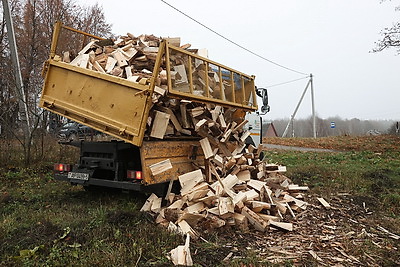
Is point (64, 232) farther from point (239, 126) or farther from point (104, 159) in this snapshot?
point (239, 126)

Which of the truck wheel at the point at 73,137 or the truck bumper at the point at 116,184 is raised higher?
the truck wheel at the point at 73,137

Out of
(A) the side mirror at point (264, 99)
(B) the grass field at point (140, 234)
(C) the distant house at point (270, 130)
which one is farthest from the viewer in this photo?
(C) the distant house at point (270, 130)

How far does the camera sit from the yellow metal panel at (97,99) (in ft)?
15.2

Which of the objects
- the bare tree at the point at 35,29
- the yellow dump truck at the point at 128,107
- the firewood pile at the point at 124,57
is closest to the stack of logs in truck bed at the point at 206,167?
the firewood pile at the point at 124,57

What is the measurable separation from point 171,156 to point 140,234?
5.15ft

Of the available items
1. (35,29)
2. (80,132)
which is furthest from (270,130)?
(80,132)

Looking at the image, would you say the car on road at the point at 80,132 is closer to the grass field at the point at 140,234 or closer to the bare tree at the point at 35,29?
the grass field at the point at 140,234

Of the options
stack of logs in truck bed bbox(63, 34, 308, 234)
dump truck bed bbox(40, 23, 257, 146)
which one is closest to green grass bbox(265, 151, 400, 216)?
stack of logs in truck bed bbox(63, 34, 308, 234)

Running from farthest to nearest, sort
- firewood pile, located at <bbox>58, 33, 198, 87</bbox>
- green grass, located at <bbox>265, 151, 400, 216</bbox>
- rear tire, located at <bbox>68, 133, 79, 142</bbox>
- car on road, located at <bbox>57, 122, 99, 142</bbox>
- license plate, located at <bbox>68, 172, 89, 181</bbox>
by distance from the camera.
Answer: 1. green grass, located at <bbox>265, 151, 400, 216</bbox>
2. rear tire, located at <bbox>68, 133, 79, 142</bbox>
3. car on road, located at <bbox>57, 122, 99, 142</bbox>
4. license plate, located at <bbox>68, 172, 89, 181</bbox>
5. firewood pile, located at <bbox>58, 33, 198, 87</bbox>

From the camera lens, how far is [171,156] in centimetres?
530

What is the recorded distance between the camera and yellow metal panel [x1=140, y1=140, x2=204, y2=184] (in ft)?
15.7

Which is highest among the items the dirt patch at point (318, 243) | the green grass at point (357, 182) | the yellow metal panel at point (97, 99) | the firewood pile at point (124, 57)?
the firewood pile at point (124, 57)

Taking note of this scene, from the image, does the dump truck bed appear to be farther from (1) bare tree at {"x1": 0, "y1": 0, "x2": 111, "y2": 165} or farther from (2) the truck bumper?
(1) bare tree at {"x1": 0, "y1": 0, "x2": 111, "y2": 165}

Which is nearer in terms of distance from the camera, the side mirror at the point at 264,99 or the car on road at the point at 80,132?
the car on road at the point at 80,132
